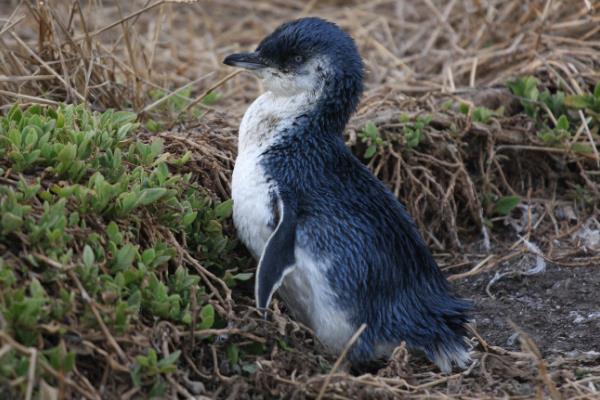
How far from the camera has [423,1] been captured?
7605 millimetres

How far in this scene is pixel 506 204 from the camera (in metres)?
5.29

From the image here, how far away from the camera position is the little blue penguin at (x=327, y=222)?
12.4ft

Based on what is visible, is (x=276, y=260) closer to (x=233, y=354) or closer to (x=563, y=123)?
(x=233, y=354)

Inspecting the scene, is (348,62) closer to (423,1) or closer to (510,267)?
(510,267)

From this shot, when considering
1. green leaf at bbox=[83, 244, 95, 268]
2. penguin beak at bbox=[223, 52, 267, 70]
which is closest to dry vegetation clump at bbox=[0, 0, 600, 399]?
green leaf at bbox=[83, 244, 95, 268]

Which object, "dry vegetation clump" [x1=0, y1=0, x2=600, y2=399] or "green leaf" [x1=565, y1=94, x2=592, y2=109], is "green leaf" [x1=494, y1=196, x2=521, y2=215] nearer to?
"dry vegetation clump" [x1=0, y1=0, x2=600, y2=399]

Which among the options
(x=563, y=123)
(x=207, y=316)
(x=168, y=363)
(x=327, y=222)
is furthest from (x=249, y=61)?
(x=563, y=123)

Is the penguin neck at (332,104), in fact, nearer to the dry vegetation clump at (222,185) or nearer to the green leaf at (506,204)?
the dry vegetation clump at (222,185)

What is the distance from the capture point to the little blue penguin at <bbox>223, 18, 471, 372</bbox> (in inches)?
149

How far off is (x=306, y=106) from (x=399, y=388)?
127cm

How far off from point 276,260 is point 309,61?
3.07ft

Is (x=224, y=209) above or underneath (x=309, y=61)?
underneath

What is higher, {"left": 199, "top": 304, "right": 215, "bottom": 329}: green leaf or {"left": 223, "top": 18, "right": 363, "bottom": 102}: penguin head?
{"left": 223, "top": 18, "right": 363, "bottom": 102}: penguin head

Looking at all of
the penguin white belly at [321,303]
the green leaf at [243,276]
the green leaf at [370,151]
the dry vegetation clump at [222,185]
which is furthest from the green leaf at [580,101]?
the green leaf at [243,276]
